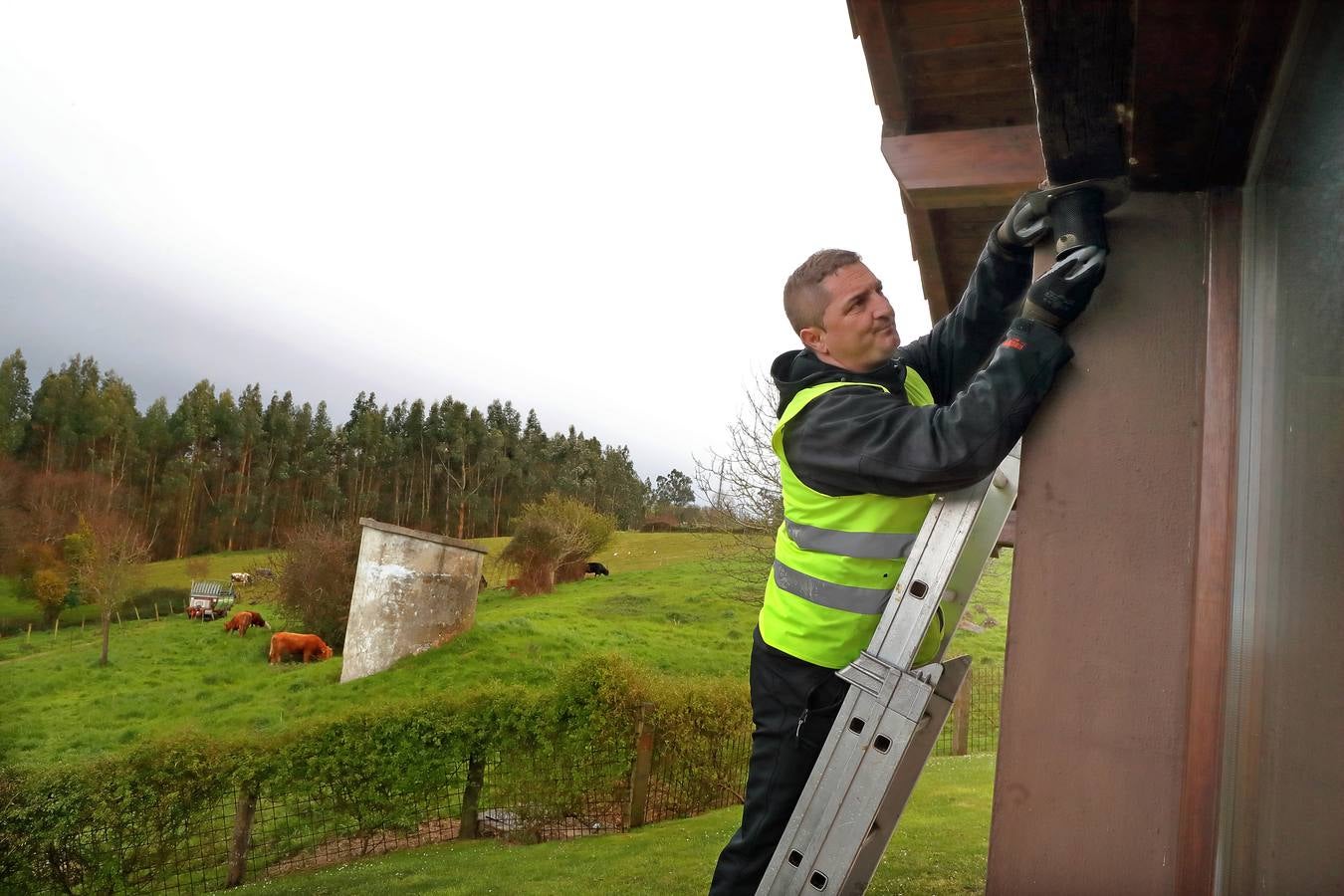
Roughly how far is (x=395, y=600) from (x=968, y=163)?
63.6ft

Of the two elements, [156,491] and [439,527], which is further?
[439,527]

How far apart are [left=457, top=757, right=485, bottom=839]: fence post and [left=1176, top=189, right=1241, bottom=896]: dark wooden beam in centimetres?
1160

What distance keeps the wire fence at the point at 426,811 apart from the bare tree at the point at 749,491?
5.79m

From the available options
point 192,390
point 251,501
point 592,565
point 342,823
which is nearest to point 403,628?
point 342,823

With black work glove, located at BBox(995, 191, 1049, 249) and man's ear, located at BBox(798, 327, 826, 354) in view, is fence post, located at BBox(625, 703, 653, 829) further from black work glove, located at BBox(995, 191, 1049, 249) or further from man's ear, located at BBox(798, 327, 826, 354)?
black work glove, located at BBox(995, 191, 1049, 249)

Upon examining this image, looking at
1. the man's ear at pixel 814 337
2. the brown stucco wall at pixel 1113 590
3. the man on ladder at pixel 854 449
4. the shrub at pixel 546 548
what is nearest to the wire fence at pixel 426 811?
the man on ladder at pixel 854 449

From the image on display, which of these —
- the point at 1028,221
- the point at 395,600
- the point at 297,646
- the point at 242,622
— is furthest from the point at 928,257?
the point at 242,622

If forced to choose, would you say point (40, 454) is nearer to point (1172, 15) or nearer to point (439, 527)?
point (439, 527)

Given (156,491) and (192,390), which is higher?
(192,390)

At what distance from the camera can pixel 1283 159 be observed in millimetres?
1180

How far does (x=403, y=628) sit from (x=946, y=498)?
20.2m

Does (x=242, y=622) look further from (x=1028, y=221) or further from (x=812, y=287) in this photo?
(x=1028, y=221)

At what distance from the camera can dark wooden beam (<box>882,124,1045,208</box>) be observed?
295cm

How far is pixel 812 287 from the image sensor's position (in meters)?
2.17
